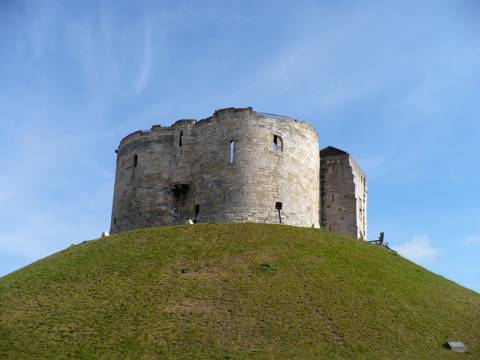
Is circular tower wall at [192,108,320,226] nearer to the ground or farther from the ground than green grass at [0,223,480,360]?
farther from the ground

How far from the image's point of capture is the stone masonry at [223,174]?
129ft

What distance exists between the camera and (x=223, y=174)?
4006cm

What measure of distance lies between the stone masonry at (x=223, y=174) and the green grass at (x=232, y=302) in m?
3.46

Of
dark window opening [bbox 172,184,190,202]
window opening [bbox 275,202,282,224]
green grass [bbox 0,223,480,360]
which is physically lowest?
green grass [bbox 0,223,480,360]

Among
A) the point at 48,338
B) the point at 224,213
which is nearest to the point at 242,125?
the point at 224,213

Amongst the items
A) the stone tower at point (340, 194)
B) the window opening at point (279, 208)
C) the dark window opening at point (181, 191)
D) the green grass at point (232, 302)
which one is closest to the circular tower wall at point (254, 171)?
the window opening at point (279, 208)

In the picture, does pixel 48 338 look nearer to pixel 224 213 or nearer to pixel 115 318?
pixel 115 318

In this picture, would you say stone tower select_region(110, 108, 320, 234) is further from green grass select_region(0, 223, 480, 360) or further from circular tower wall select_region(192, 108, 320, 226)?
green grass select_region(0, 223, 480, 360)

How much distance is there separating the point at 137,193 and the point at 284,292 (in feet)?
62.8

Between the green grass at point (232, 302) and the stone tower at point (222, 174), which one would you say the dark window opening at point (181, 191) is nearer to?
the stone tower at point (222, 174)

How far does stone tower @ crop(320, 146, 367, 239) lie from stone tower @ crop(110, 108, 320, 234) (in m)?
1.02

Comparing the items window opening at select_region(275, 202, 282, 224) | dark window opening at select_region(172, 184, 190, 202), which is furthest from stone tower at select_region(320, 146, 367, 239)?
dark window opening at select_region(172, 184, 190, 202)

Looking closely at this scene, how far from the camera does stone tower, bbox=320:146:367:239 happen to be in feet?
141

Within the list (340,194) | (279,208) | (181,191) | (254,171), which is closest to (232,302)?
(279,208)
